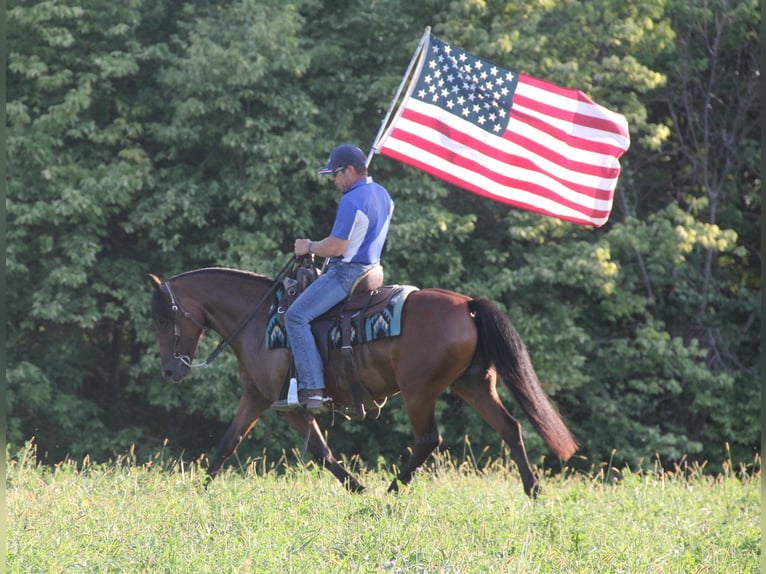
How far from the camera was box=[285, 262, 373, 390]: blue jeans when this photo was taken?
777 centimetres

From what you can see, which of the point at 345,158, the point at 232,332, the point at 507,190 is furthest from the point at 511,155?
the point at 232,332

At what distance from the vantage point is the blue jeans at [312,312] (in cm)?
777

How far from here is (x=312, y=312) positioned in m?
7.80

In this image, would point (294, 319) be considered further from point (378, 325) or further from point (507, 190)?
point (507, 190)

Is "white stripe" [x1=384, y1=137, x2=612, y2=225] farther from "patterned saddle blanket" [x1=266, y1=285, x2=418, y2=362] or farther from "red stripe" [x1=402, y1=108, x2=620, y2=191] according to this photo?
"patterned saddle blanket" [x1=266, y1=285, x2=418, y2=362]

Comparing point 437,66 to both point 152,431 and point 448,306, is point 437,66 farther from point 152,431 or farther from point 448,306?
point 152,431

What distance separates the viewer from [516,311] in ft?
56.2

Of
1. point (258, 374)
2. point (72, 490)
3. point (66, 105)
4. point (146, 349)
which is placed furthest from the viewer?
point (146, 349)

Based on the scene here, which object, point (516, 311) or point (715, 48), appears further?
point (715, 48)

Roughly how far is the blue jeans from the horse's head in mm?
1210

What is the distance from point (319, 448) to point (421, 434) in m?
0.95

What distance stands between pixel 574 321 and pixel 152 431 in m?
7.46

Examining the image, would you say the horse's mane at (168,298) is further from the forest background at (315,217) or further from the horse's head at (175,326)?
the forest background at (315,217)

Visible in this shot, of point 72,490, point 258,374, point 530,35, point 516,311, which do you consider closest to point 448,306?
point 258,374
